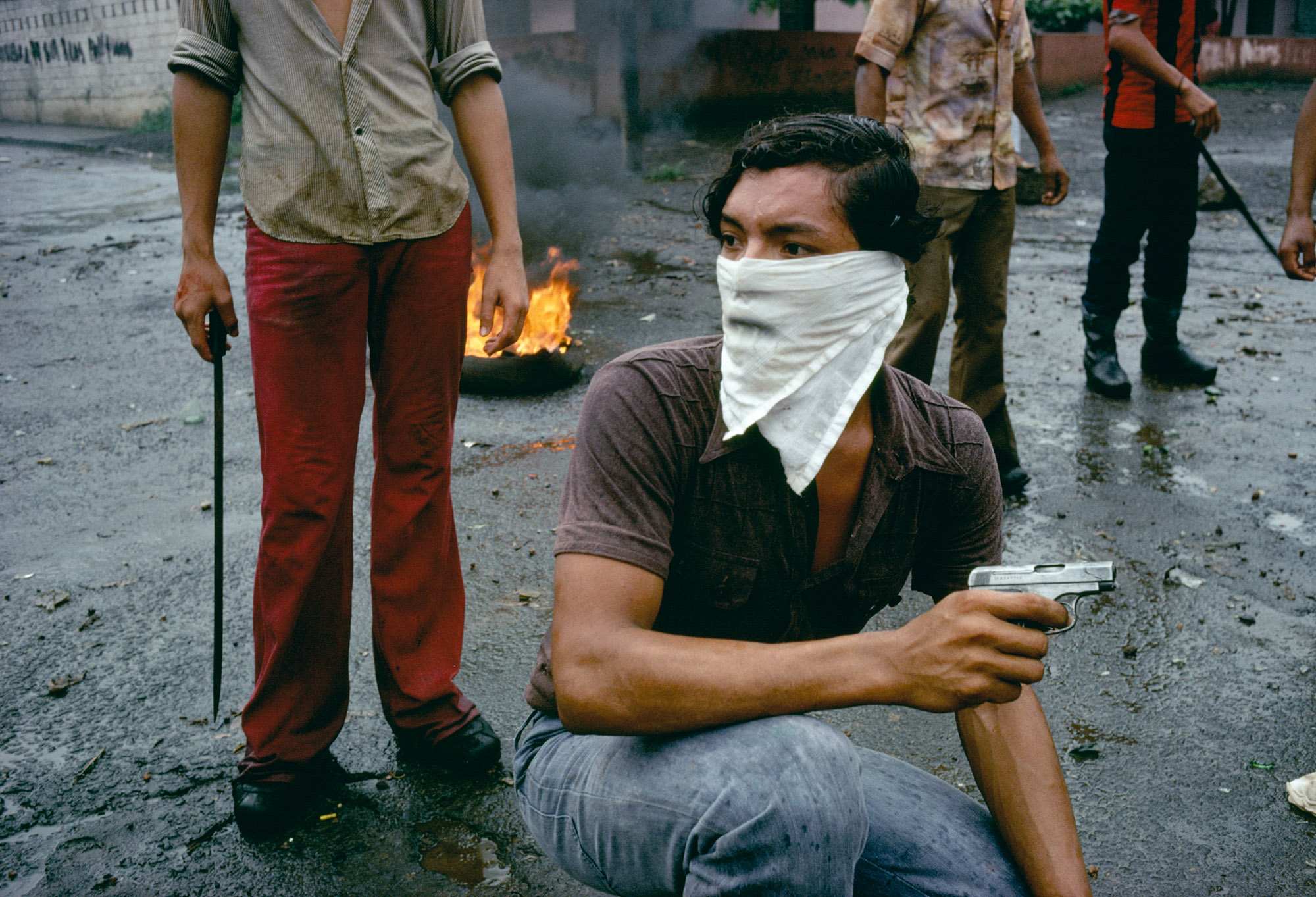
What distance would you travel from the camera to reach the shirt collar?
1.70m

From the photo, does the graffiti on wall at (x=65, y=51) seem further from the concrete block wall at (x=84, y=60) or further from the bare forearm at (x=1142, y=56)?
the bare forearm at (x=1142, y=56)

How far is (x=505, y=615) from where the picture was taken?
339 cm

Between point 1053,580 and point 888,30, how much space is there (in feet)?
10.0

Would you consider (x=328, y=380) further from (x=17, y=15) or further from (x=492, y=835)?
(x=17, y=15)

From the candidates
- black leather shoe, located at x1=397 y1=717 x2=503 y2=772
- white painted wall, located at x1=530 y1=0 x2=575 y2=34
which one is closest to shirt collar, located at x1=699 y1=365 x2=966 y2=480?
black leather shoe, located at x1=397 y1=717 x2=503 y2=772

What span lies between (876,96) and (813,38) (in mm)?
12900

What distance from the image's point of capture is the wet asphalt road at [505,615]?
2.34 meters

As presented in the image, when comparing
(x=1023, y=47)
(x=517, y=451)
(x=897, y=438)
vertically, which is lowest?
(x=517, y=451)

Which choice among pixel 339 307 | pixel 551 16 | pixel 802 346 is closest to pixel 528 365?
pixel 339 307

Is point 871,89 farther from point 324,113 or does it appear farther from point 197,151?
point 197,151

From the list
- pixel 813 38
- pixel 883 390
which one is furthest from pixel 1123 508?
pixel 813 38

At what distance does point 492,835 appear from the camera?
2385 mm

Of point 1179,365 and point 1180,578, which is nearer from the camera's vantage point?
point 1180,578

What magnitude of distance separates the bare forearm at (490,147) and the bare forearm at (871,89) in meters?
1.81
